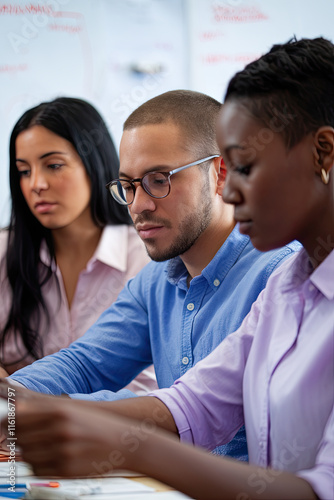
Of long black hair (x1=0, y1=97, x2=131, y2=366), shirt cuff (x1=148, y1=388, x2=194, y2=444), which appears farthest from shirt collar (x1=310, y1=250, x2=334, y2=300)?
long black hair (x1=0, y1=97, x2=131, y2=366)

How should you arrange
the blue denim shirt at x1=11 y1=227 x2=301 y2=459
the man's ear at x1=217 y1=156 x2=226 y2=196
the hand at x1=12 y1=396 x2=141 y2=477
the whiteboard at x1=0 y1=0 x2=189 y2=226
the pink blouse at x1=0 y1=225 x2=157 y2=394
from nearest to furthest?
the hand at x1=12 y1=396 x2=141 y2=477
the blue denim shirt at x1=11 y1=227 x2=301 y2=459
the man's ear at x1=217 y1=156 x2=226 y2=196
the pink blouse at x1=0 y1=225 x2=157 y2=394
the whiteboard at x1=0 y1=0 x2=189 y2=226

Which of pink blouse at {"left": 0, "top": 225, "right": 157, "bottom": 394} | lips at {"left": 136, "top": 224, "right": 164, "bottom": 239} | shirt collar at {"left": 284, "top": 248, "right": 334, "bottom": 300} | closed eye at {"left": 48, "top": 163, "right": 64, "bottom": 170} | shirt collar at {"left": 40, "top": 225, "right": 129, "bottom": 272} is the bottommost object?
pink blouse at {"left": 0, "top": 225, "right": 157, "bottom": 394}

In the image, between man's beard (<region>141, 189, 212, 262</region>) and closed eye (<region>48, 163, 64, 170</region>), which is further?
closed eye (<region>48, 163, 64, 170</region>)

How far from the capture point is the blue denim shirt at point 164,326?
1208 millimetres

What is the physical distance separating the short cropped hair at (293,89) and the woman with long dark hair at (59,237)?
1.17 metres

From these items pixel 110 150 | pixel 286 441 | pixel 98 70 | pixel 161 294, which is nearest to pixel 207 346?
pixel 161 294

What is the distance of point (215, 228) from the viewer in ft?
4.66

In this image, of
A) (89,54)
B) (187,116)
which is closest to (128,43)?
(89,54)

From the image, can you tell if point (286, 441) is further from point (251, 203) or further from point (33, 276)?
point (33, 276)

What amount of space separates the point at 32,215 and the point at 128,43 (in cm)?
124

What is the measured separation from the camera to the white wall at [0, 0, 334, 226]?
2869mm

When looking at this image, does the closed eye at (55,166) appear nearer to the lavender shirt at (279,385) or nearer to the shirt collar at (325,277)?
the lavender shirt at (279,385)

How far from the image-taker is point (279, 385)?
0.82m

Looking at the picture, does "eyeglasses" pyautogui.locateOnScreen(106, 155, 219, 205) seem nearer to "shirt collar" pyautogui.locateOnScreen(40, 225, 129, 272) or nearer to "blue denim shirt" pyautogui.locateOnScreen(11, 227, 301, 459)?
"blue denim shirt" pyautogui.locateOnScreen(11, 227, 301, 459)
